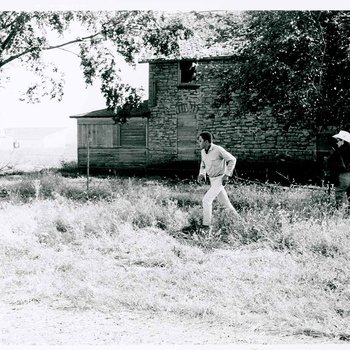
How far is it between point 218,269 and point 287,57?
5.91m

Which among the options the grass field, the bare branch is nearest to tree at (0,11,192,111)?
the bare branch

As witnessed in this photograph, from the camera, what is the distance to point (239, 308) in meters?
4.50

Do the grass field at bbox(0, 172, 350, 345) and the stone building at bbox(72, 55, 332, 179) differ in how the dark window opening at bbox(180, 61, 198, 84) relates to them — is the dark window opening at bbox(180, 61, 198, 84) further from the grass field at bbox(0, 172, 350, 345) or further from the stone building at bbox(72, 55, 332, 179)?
the grass field at bbox(0, 172, 350, 345)

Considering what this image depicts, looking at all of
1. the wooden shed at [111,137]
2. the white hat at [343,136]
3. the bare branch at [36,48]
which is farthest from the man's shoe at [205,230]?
the wooden shed at [111,137]

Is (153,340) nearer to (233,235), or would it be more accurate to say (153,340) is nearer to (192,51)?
(233,235)

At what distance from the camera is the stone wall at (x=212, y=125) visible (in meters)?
15.0

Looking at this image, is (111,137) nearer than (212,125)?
No

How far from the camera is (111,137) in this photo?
2091 centimetres

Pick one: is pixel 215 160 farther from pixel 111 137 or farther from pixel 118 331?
pixel 111 137

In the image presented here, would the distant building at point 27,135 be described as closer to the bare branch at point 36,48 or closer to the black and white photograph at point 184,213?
the black and white photograph at point 184,213

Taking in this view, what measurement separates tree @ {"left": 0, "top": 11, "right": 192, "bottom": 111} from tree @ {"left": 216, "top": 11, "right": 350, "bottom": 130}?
191 cm

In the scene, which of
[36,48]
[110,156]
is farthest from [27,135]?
[110,156]

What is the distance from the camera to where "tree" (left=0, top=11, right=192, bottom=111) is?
832 cm

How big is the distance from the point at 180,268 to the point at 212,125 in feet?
39.6
